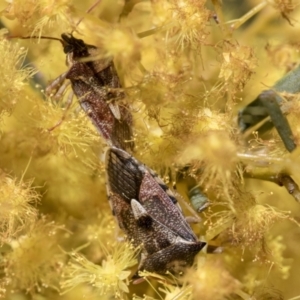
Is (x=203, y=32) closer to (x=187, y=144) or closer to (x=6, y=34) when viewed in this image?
(x=187, y=144)

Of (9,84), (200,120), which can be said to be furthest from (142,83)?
(9,84)

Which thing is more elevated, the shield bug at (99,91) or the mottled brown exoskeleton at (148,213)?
the shield bug at (99,91)

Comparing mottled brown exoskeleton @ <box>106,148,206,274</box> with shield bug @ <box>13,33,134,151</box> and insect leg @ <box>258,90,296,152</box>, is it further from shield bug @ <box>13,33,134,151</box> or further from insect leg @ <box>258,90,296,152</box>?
insect leg @ <box>258,90,296,152</box>

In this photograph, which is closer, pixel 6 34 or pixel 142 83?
pixel 142 83

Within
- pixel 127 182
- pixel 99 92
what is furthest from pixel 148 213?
pixel 99 92

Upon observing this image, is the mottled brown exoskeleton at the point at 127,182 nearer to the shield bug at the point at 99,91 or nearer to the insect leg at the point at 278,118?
the shield bug at the point at 99,91

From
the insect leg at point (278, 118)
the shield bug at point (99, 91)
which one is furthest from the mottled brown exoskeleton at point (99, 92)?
the insect leg at point (278, 118)

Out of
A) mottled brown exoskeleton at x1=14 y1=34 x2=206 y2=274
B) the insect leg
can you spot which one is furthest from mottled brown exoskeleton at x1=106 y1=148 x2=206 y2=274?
the insect leg
